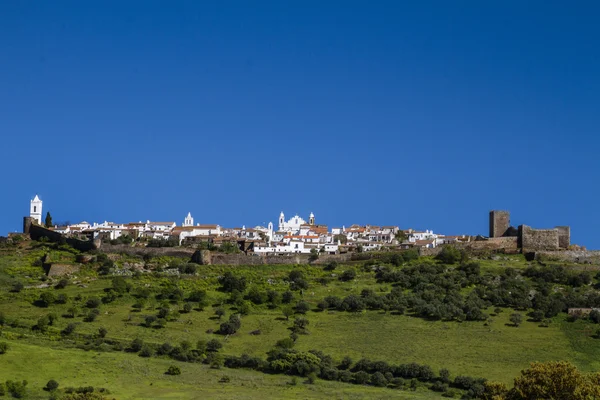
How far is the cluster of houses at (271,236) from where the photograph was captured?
106750mm

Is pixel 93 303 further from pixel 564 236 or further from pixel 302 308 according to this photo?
pixel 564 236

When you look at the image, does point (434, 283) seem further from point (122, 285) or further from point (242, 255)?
point (122, 285)

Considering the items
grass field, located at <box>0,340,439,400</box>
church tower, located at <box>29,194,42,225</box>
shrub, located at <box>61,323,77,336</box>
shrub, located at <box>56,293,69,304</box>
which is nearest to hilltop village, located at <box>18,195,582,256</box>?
church tower, located at <box>29,194,42,225</box>

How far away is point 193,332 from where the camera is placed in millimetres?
72875

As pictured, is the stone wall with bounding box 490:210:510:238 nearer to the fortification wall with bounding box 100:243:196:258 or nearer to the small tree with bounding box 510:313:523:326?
the small tree with bounding box 510:313:523:326

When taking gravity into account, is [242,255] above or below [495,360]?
above

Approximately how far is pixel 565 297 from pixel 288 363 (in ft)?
95.1

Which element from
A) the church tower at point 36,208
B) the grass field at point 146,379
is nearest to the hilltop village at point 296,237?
the church tower at point 36,208

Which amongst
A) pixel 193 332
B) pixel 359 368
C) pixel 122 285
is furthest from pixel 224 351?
pixel 122 285

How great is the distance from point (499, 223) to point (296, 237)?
23.5m

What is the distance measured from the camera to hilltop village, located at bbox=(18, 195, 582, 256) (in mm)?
102125

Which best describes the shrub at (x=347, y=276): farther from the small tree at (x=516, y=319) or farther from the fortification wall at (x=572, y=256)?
the fortification wall at (x=572, y=256)

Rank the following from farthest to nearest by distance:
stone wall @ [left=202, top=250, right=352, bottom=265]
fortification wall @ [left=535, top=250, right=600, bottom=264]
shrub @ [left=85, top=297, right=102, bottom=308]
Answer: fortification wall @ [left=535, top=250, right=600, bottom=264] → stone wall @ [left=202, top=250, right=352, bottom=265] → shrub @ [left=85, top=297, right=102, bottom=308]

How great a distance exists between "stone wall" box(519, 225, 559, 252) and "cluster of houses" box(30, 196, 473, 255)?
949 cm
